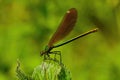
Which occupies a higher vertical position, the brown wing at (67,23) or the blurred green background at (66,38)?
the blurred green background at (66,38)

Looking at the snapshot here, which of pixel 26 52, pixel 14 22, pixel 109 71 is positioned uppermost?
pixel 14 22

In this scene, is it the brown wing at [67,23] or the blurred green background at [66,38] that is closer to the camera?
the brown wing at [67,23]

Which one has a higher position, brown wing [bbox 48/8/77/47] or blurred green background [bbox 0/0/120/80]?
blurred green background [bbox 0/0/120/80]

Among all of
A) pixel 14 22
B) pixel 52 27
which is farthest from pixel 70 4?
pixel 14 22

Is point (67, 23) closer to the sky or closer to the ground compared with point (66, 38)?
closer to the ground

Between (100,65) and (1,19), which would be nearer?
(100,65)

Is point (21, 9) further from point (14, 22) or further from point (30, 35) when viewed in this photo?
point (30, 35)

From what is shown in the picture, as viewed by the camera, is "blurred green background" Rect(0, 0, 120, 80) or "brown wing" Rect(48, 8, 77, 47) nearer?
"brown wing" Rect(48, 8, 77, 47)

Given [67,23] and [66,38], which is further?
[66,38]
